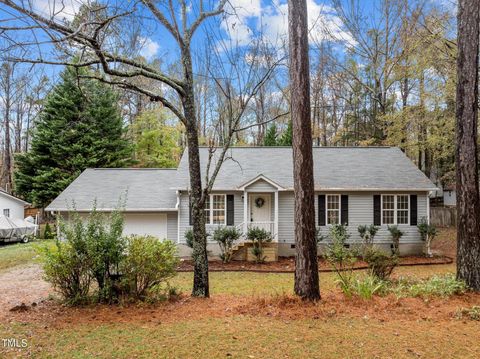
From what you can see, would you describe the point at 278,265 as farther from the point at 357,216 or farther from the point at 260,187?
the point at 357,216

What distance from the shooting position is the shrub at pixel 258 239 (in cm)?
1334

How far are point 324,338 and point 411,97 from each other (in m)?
24.0

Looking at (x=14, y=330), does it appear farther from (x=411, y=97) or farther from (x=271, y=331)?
(x=411, y=97)

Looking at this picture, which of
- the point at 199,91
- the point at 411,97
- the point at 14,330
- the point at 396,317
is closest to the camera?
the point at 14,330

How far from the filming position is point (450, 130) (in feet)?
63.3

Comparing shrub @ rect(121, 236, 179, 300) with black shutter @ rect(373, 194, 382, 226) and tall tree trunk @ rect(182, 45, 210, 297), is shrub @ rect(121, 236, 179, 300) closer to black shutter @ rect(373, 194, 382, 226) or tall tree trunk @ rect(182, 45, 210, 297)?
tall tree trunk @ rect(182, 45, 210, 297)

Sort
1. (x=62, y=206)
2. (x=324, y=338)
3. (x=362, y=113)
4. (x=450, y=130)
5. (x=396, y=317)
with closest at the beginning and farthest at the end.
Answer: (x=324, y=338) < (x=396, y=317) < (x=62, y=206) < (x=450, y=130) < (x=362, y=113)

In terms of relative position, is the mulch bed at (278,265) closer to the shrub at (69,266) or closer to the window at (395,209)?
the window at (395,209)

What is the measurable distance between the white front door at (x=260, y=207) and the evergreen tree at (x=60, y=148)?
524 inches

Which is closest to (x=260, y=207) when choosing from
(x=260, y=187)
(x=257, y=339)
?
(x=260, y=187)

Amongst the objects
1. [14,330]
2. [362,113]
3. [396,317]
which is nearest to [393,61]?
[362,113]

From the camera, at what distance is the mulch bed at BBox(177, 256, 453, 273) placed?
11930 mm

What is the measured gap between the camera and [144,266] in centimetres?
604

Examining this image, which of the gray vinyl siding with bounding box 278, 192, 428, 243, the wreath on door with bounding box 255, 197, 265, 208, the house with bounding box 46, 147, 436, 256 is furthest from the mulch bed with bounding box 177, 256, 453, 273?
the wreath on door with bounding box 255, 197, 265, 208
